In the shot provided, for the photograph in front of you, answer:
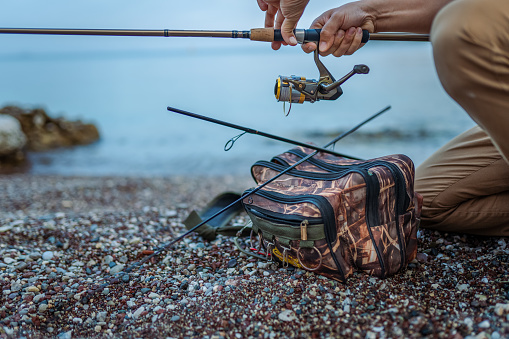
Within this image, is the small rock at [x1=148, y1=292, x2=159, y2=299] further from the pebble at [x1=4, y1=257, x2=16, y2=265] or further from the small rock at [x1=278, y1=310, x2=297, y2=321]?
the pebble at [x1=4, y1=257, x2=16, y2=265]

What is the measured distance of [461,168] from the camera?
254 centimetres

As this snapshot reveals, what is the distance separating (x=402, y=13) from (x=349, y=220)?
1153 millimetres

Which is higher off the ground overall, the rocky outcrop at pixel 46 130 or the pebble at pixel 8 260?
the pebble at pixel 8 260

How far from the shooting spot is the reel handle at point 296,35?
2365 millimetres

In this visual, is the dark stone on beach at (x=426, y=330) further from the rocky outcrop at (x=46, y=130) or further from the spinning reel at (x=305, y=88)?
the rocky outcrop at (x=46, y=130)

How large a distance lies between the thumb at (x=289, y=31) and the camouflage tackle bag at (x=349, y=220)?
792mm

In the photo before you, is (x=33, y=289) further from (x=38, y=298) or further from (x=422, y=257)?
(x=422, y=257)

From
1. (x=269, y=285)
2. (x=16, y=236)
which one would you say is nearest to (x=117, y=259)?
(x=16, y=236)

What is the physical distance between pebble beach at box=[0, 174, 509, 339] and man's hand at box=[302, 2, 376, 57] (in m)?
1.27

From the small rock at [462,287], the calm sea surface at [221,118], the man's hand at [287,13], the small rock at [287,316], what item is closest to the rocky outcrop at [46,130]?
the calm sea surface at [221,118]

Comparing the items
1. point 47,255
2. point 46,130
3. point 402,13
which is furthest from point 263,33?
point 46,130

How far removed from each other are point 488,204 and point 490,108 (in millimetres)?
1030

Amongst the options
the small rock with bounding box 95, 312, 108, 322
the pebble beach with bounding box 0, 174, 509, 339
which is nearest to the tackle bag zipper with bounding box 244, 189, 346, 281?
the pebble beach with bounding box 0, 174, 509, 339

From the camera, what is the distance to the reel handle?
2365 mm
